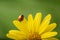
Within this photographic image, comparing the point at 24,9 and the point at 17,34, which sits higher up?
the point at 24,9

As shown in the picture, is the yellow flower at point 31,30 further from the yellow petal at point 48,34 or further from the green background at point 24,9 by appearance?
the green background at point 24,9

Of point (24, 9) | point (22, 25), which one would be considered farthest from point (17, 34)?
point (24, 9)

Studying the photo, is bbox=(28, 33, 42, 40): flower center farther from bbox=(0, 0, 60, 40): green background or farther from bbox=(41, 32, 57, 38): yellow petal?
bbox=(0, 0, 60, 40): green background

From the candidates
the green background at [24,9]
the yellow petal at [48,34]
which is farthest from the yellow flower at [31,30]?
the green background at [24,9]

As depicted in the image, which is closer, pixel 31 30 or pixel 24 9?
pixel 31 30

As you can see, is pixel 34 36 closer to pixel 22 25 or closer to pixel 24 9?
pixel 22 25

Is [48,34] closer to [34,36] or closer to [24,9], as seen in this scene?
[34,36]

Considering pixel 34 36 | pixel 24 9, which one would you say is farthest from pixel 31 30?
pixel 24 9

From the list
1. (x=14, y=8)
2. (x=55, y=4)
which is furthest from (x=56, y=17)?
(x=14, y=8)
